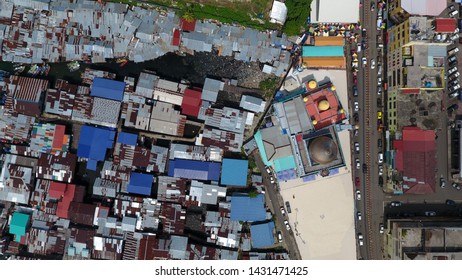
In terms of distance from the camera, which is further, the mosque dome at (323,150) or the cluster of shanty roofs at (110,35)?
the cluster of shanty roofs at (110,35)

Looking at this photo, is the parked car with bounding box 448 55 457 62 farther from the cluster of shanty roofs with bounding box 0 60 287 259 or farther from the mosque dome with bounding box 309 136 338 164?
the cluster of shanty roofs with bounding box 0 60 287 259

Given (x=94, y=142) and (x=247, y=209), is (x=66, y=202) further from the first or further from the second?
(x=247, y=209)

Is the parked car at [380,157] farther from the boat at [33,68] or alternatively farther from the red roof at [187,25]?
the boat at [33,68]

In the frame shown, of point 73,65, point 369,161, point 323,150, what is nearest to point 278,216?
point 323,150

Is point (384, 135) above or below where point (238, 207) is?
above

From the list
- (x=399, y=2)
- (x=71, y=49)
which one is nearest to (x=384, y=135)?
(x=399, y=2)

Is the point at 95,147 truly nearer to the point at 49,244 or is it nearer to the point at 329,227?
the point at 49,244

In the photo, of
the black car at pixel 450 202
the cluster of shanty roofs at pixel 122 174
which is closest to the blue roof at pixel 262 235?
the cluster of shanty roofs at pixel 122 174
